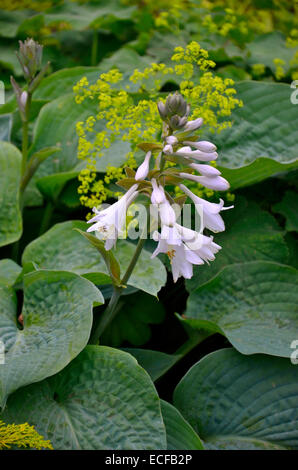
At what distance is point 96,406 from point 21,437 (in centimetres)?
21

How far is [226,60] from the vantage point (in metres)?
2.60

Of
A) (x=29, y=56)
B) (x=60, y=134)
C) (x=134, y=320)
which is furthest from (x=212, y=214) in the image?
(x=60, y=134)

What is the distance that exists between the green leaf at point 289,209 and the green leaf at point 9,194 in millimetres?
1032

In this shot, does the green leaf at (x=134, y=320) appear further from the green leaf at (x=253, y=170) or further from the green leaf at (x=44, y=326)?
the green leaf at (x=253, y=170)

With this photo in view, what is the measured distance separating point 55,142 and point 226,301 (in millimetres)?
988

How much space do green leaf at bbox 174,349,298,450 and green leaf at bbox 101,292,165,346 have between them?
1.30 ft

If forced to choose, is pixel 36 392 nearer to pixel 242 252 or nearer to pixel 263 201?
pixel 242 252

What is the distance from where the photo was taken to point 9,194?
191 cm

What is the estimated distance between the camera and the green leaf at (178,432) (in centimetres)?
137

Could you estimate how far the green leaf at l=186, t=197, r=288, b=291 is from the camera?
1.90 meters

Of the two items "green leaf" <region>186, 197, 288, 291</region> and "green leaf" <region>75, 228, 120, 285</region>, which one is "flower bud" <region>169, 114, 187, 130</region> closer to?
"green leaf" <region>75, 228, 120, 285</region>

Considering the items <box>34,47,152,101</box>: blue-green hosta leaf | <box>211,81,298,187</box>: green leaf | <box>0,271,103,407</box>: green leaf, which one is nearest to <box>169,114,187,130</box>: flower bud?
<box>0,271,103,407</box>: green leaf

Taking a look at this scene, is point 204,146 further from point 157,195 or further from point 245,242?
point 245,242
